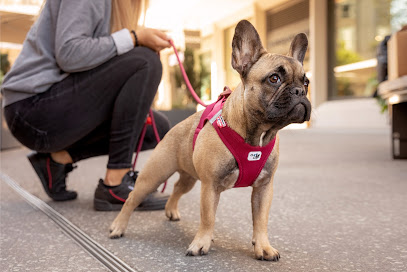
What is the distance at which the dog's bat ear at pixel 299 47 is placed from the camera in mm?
1503

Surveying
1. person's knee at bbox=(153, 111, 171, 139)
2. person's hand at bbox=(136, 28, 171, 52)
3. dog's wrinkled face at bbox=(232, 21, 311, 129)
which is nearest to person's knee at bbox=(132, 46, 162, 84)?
person's hand at bbox=(136, 28, 171, 52)

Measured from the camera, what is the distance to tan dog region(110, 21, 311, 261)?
4.26 ft

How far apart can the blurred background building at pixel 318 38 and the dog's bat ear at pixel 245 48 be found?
6694mm

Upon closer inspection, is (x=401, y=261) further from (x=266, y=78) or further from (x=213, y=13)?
(x=213, y=13)

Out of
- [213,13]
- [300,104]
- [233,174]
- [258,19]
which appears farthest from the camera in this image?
[213,13]

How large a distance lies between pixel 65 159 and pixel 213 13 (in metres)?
14.0

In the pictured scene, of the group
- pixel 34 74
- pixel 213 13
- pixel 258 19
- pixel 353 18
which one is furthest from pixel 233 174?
pixel 213 13

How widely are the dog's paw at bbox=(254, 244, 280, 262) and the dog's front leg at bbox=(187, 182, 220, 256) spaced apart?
0.16 metres

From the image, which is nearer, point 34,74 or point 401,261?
point 401,261

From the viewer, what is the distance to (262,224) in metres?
1.40

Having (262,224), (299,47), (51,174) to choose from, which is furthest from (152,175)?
(51,174)

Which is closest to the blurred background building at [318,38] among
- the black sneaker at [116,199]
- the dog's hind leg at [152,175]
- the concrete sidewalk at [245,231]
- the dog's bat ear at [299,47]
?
the concrete sidewalk at [245,231]

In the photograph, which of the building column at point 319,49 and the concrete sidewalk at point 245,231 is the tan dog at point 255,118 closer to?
the concrete sidewalk at point 245,231

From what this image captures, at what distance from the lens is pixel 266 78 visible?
132 cm
